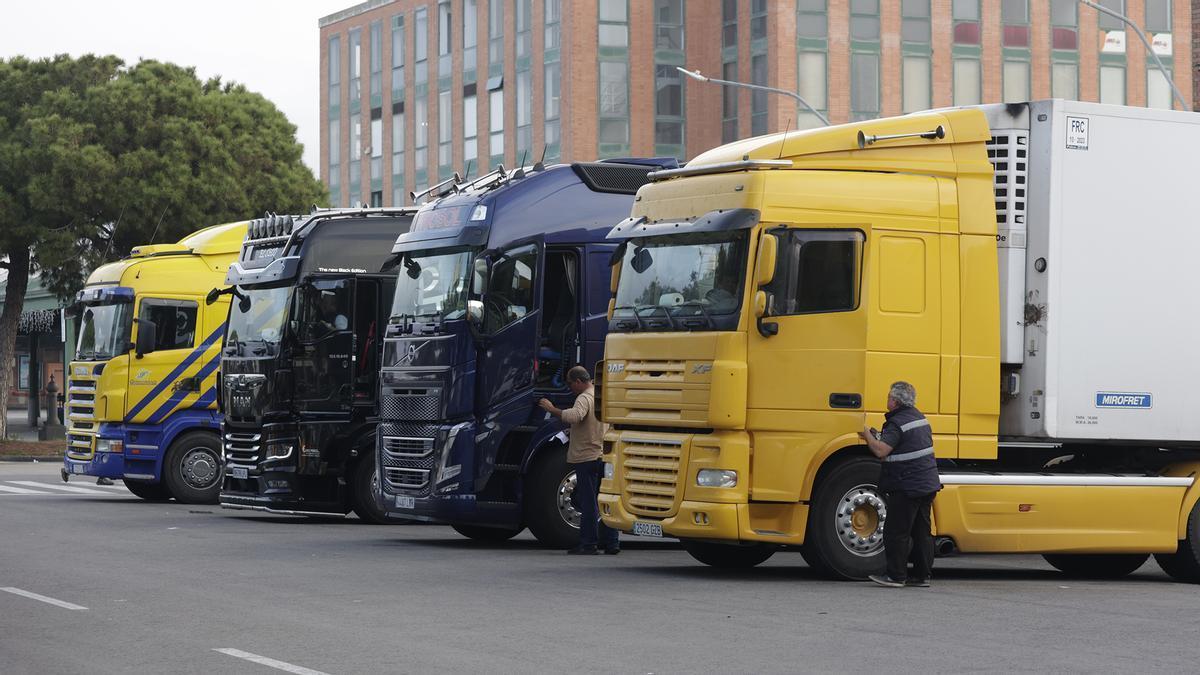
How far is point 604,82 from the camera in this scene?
60.1 metres

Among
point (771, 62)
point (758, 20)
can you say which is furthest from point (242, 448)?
point (758, 20)

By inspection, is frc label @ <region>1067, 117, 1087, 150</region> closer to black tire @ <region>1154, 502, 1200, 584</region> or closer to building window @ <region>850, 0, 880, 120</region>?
black tire @ <region>1154, 502, 1200, 584</region>

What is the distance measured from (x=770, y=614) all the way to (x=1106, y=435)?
427 centimetres

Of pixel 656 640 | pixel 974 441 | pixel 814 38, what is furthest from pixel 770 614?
pixel 814 38

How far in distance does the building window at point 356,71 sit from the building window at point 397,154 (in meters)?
3.22

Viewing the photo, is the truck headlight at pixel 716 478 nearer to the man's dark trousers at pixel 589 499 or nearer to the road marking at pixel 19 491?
the man's dark trousers at pixel 589 499

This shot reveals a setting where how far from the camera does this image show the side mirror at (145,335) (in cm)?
2542

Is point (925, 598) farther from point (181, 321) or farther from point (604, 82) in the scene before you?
point (604, 82)

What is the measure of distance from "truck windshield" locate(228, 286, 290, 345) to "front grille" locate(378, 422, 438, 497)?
366 cm

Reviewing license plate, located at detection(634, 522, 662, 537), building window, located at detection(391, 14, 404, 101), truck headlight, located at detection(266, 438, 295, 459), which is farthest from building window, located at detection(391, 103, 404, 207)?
license plate, located at detection(634, 522, 662, 537)

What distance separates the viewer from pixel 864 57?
190 ft

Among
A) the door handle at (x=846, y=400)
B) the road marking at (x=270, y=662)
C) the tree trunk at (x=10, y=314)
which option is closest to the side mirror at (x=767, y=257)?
the door handle at (x=846, y=400)

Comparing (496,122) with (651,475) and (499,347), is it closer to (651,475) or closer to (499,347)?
(499,347)

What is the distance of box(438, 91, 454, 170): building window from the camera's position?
68.1 m
